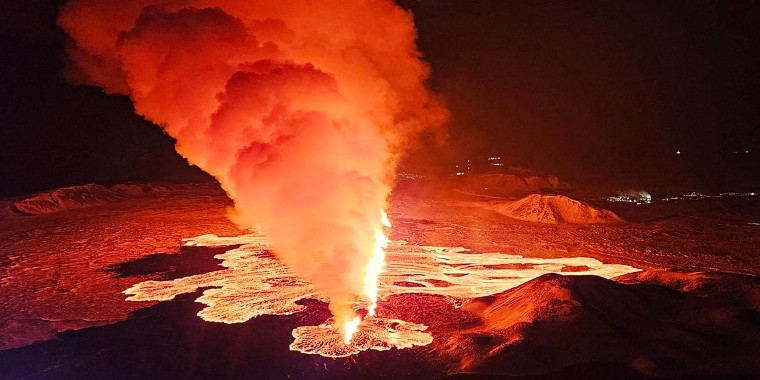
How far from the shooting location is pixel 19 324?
1038cm

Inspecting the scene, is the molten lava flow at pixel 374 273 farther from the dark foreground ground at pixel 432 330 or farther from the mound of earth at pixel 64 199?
the mound of earth at pixel 64 199

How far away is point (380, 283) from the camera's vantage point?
13.0 metres

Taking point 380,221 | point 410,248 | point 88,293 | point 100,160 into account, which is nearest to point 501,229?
point 410,248

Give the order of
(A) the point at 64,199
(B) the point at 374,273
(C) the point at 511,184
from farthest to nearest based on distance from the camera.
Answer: (C) the point at 511,184 < (A) the point at 64,199 < (B) the point at 374,273

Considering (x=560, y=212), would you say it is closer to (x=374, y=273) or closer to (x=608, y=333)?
(x=374, y=273)

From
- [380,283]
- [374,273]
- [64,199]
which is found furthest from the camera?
[64,199]

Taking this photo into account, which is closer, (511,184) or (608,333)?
(608,333)

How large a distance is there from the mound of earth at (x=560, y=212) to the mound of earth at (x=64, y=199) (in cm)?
2486

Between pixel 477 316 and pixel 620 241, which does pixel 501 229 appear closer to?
pixel 620 241

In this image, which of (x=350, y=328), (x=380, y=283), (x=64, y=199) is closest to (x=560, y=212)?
(x=380, y=283)

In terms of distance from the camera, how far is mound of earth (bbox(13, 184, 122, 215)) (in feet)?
89.5

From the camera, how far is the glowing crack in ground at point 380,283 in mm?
9383

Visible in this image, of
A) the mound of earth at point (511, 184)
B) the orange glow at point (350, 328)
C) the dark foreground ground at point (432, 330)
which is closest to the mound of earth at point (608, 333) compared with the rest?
the dark foreground ground at point (432, 330)

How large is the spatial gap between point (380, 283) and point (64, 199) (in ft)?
80.3
